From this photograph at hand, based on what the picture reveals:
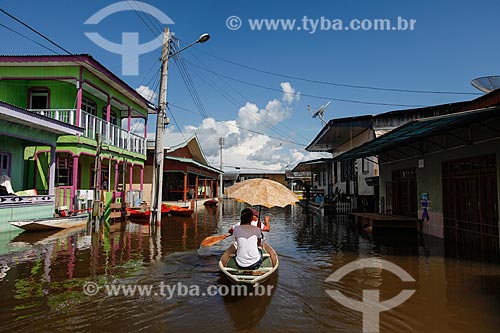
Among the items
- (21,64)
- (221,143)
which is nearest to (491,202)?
(21,64)

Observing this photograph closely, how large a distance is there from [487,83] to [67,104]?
18.4 m

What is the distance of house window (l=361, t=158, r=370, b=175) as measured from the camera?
66.7 ft

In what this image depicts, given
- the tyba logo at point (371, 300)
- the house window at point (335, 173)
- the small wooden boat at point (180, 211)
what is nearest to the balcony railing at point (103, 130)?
the small wooden boat at point (180, 211)

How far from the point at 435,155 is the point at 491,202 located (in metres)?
3.23

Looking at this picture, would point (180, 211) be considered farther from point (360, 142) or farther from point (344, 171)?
point (360, 142)

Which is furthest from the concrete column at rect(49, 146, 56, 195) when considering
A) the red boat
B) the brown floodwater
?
the red boat

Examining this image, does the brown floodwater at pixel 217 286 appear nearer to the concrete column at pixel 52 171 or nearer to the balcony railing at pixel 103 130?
the concrete column at pixel 52 171

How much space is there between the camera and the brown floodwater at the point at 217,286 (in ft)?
16.5

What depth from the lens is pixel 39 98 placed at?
17797 millimetres

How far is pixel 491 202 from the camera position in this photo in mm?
9586

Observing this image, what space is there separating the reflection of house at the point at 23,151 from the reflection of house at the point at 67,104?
74cm

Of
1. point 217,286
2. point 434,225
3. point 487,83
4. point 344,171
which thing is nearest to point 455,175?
point 434,225

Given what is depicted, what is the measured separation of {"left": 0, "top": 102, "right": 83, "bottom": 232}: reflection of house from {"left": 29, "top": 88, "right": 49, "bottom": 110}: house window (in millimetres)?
2853

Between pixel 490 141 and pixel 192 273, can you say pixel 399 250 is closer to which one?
pixel 490 141
